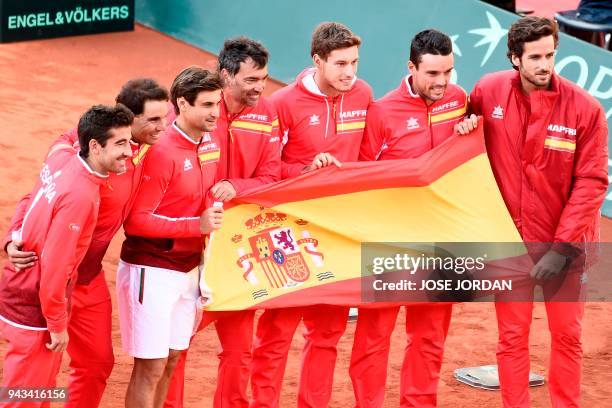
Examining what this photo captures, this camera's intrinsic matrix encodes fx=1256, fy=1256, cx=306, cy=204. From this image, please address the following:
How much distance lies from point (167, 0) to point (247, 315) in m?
9.59

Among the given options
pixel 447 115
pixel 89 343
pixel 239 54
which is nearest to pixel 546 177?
pixel 447 115

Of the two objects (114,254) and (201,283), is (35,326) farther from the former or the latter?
(114,254)

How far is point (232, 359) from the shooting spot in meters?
7.88

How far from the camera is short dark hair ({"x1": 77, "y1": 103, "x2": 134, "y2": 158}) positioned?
6.95 meters

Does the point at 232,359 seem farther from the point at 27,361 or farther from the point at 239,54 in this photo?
the point at 239,54

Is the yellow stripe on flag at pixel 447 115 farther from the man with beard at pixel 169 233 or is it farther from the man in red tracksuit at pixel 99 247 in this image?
the man in red tracksuit at pixel 99 247

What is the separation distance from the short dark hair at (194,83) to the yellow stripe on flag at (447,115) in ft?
5.03

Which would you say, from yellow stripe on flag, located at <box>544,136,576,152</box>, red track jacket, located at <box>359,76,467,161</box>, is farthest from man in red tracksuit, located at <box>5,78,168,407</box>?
yellow stripe on flag, located at <box>544,136,576,152</box>

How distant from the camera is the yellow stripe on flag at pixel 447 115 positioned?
8.24 m

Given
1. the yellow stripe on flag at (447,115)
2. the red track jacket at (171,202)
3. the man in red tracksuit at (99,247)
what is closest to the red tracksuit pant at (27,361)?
the man in red tracksuit at (99,247)

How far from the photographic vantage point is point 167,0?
16797 mm

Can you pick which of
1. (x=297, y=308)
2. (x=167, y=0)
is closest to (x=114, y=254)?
(x=297, y=308)

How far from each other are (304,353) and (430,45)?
86.2 inches

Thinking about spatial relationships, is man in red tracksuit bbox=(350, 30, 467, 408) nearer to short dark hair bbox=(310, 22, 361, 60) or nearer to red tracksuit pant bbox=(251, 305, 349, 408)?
red tracksuit pant bbox=(251, 305, 349, 408)
